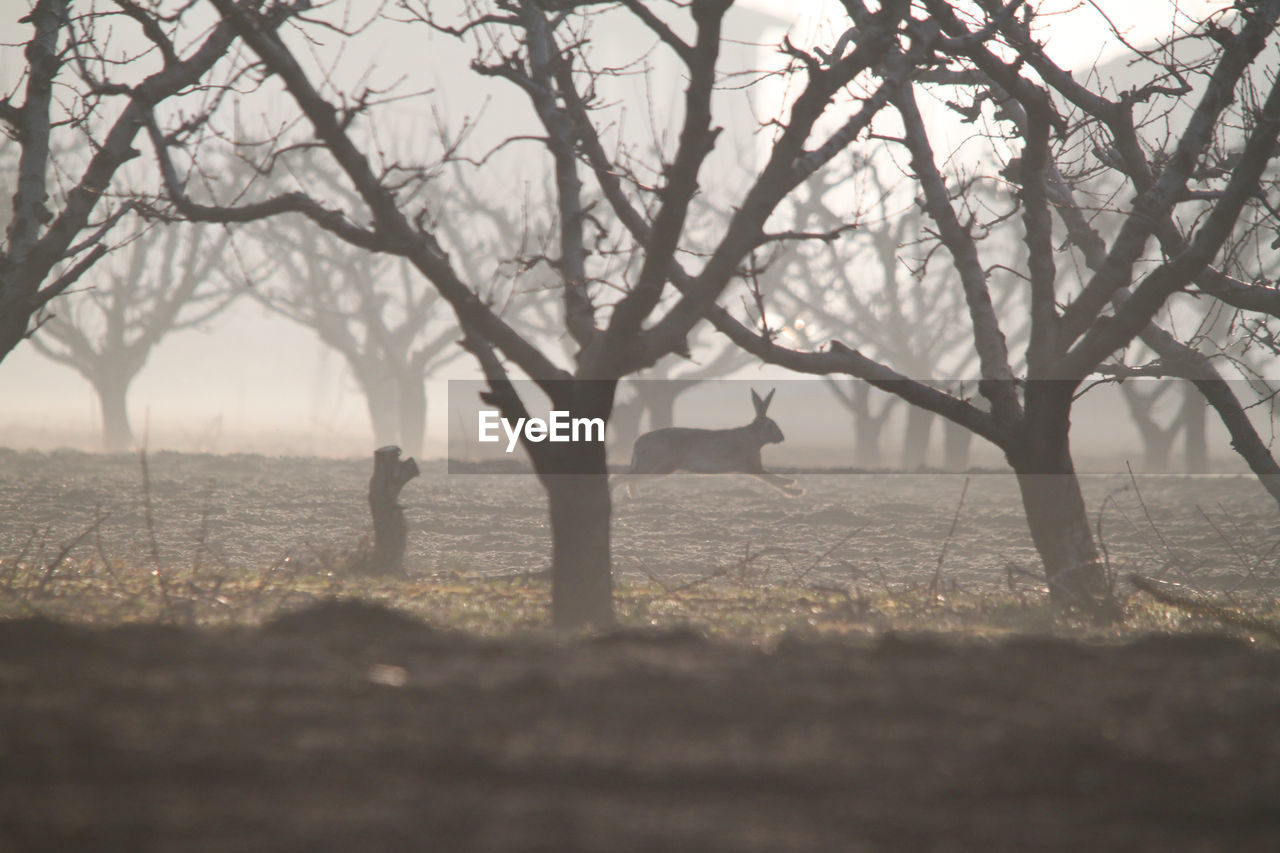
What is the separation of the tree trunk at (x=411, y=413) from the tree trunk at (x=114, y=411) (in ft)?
29.0

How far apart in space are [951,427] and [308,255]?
74.9ft

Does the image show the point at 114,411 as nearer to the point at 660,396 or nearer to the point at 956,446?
the point at 660,396

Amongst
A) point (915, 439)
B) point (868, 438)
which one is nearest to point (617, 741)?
point (868, 438)

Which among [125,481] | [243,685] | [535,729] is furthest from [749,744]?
[125,481]

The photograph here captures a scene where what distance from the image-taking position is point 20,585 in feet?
20.4

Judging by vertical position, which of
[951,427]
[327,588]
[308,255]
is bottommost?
[327,588]

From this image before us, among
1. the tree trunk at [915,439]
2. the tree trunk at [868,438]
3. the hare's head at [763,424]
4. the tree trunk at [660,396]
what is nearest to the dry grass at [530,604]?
the hare's head at [763,424]

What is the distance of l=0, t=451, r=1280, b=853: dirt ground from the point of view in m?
1.81

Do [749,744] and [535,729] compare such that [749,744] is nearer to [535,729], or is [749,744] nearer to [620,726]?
[620,726]

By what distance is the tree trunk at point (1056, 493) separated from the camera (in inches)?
263

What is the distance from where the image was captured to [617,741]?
223cm

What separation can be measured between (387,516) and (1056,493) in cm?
551

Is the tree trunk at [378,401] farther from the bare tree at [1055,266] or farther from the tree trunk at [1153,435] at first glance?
the bare tree at [1055,266]

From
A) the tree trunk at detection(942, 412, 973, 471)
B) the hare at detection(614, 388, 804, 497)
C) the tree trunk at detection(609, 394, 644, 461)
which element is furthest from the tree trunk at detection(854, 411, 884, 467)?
the hare at detection(614, 388, 804, 497)
